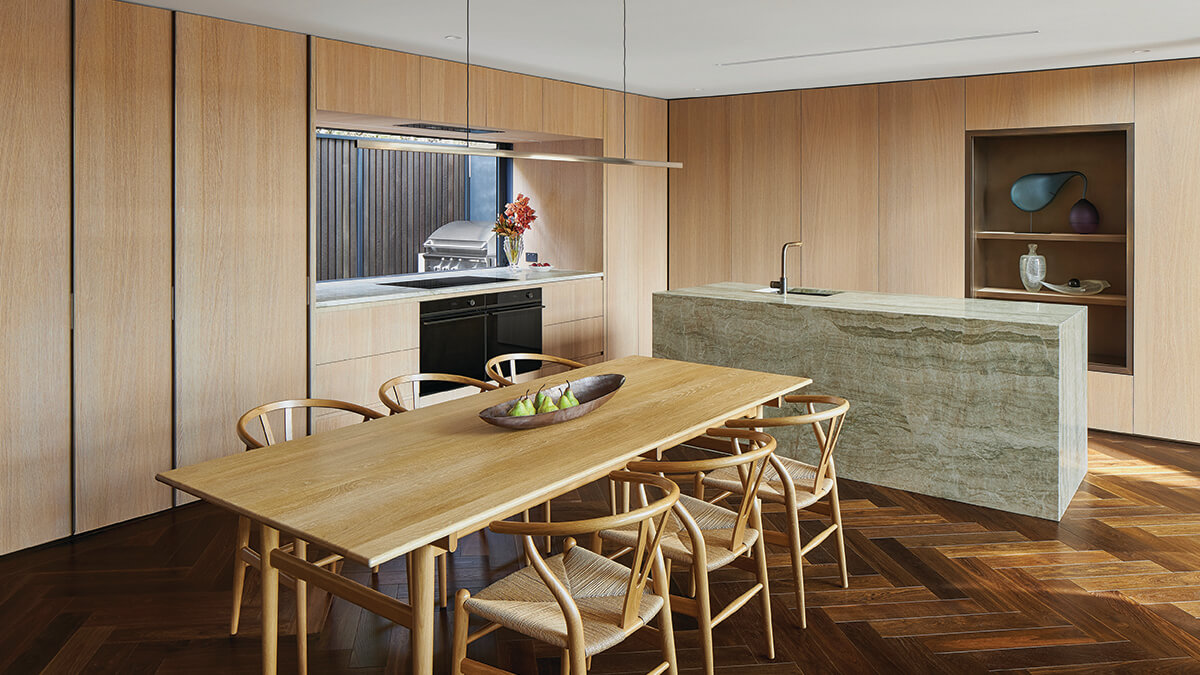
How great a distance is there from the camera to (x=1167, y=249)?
18.7 feet

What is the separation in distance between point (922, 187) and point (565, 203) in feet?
8.92

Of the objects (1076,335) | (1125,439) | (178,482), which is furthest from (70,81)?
(1125,439)

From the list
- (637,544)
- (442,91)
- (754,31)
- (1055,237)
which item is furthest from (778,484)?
(1055,237)

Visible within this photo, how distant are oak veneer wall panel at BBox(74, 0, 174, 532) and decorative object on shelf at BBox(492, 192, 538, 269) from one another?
2897mm

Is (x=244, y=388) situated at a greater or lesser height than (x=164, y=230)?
lesser

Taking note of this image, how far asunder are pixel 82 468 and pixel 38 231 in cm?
106

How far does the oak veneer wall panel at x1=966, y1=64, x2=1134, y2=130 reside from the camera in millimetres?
5785

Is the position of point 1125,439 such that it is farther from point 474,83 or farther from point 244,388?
point 244,388

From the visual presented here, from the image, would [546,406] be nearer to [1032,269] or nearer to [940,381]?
[940,381]

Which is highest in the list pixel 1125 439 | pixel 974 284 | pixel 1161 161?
pixel 1161 161

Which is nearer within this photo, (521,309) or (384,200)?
(384,200)

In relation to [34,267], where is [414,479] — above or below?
below

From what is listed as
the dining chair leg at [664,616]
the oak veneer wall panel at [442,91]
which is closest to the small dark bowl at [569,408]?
the dining chair leg at [664,616]

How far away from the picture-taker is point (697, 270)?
7.82 meters
